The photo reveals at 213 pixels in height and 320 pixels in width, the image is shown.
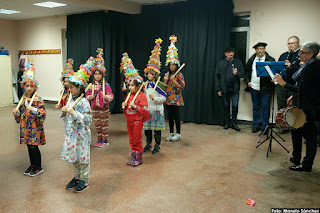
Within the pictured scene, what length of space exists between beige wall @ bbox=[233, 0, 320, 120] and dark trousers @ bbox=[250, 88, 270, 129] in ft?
1.22

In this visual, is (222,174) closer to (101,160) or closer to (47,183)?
(101,160)

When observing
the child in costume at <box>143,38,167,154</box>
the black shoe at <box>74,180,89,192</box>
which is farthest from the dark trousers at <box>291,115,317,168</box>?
the black shoe at <box>74,180,89,192</box>

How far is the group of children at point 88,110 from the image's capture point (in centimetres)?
279

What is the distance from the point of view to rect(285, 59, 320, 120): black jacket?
315 cm

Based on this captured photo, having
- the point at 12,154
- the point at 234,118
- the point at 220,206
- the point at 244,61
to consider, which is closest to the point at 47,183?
the point at 12,154

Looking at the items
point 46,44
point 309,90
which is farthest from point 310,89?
point 46,44

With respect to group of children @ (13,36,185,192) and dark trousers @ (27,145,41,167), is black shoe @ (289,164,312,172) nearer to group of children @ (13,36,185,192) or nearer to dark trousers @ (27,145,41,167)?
group of children @ (13,36,185,192)

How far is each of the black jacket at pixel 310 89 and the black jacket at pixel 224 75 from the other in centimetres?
228

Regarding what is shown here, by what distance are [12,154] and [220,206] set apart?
307 cm

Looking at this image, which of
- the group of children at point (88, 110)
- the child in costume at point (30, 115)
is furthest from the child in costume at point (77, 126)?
the child in costume at point (30, 115)

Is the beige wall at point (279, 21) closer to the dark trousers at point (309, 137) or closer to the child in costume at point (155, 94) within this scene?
the dark trousers at point (309, 137)

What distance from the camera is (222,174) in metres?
3.39

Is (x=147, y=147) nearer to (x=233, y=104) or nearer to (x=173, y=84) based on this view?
(x=173, y=84)

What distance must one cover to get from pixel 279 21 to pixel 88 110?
4.25 m
